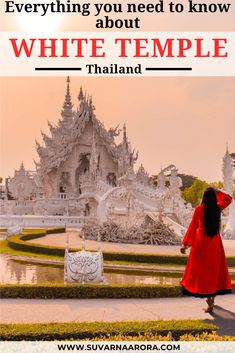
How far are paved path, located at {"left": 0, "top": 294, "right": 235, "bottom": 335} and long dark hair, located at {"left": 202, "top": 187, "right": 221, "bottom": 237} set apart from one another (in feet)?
4.20

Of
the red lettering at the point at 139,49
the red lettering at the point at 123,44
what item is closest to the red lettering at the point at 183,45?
the red lettering at the point at 139,49

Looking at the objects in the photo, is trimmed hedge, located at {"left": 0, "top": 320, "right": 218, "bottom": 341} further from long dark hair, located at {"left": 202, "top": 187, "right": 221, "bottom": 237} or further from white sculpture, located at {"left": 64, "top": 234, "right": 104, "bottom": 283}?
white sculpture, located at {"left": 64, "top": 234, "right": 104, "bottom": 283}

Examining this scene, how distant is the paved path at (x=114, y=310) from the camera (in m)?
7.44

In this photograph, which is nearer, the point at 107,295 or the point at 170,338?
the point at 170,338

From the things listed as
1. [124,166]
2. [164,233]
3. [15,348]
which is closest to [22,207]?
[124,166]

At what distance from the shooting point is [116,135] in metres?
45.7

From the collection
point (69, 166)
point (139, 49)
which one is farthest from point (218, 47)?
point (69, 166)

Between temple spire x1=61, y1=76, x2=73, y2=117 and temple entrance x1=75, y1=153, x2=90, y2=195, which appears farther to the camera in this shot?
temple spire x1=61, y1=76, x2=73, y2=117

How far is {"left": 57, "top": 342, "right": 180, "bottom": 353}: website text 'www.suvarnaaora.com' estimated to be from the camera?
17.6 feet

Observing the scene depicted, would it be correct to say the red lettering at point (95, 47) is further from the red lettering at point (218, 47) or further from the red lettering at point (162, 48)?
the red lettering at point (218, 47)

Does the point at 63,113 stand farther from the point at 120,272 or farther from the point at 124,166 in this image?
the point at 120,272

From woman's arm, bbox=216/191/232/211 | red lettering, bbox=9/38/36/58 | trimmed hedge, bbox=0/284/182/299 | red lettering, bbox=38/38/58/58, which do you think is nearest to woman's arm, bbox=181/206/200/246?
woman's arm, bbox=216/191/232/211

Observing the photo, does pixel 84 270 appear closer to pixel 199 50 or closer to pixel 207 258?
pixel 207 258

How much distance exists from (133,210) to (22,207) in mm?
19972
